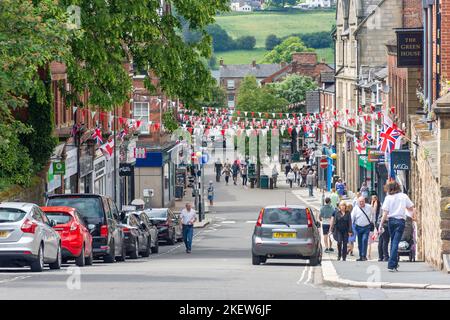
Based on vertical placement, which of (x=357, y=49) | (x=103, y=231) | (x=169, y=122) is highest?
(x=357, y=49)

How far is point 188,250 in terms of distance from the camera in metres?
42.6

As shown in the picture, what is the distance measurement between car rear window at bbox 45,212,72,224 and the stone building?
48.9 meters

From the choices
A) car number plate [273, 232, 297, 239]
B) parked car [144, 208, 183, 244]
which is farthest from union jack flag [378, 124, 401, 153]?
car number plate [273, 232, 297, 239]

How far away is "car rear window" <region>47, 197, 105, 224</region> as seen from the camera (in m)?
32.6

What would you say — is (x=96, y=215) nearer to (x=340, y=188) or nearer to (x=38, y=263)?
(x=38, y=263)

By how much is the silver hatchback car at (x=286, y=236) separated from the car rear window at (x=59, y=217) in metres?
4.48


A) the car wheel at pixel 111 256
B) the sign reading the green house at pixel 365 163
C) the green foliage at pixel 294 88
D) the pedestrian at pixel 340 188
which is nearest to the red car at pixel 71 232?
the car wheel at pixel 111 256

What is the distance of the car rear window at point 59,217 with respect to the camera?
30.5m

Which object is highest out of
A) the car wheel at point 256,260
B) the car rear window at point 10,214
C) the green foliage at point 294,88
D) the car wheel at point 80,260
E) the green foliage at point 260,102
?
the green foliage at point 294,88

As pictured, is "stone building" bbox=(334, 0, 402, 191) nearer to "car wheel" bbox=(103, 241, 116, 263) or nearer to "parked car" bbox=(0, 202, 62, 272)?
"car wheel" bbox=(103, 241, 116, 263)

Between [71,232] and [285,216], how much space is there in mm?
5312

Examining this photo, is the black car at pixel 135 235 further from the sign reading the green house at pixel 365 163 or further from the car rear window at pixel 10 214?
the sign reading the green house at pixel 365 163

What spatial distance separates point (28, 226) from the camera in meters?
26.4

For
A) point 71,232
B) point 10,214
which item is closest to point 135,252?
point 71,232
